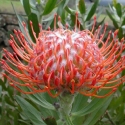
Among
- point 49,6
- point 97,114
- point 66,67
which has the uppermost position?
point 49,6

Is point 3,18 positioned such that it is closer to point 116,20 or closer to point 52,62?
point 116,20

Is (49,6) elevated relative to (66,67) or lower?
elevated

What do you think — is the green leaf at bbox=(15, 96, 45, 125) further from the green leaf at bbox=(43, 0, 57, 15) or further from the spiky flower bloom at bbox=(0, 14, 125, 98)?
the green leaf at bbox=(43, 0, 57, 15)

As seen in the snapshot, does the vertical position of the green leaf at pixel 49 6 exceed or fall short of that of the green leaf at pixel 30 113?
it exceeds it

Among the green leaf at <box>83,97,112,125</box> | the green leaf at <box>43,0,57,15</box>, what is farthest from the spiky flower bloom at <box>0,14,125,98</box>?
the green leaf at <box>43,0,57,15</box>

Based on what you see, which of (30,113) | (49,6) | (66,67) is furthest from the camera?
(49,6)

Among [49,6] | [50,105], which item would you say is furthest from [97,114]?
[49,6]

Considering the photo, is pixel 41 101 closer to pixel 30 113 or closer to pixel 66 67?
pixel 30 113

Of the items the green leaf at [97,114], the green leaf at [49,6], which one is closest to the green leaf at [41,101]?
the green leaf at [97,114]

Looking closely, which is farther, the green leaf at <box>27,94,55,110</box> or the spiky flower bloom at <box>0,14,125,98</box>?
the green leaf at <box>27,94,55,110</box>

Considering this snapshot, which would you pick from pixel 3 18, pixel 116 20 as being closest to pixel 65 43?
pixel 116 20

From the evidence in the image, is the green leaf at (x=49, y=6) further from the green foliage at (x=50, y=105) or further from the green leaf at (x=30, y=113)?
the green leaf at (x=30, y=113)
